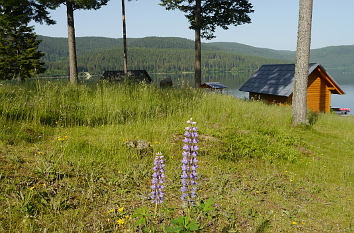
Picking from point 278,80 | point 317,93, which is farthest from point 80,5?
point 317,93

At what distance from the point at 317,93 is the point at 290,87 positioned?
382 cm

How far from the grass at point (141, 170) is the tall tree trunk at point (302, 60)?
1.64m

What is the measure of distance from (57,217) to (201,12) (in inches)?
706

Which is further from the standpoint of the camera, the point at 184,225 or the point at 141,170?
the point at 141,170

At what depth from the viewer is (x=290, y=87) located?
1870 cm

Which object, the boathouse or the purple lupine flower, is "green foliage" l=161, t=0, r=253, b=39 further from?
the purple lupine flower

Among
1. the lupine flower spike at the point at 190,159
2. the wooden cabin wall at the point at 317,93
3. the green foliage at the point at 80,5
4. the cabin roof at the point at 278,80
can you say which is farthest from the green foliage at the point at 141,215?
the wooden cabin wall at the point at 317,93

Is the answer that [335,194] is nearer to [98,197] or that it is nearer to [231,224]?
[231,224]

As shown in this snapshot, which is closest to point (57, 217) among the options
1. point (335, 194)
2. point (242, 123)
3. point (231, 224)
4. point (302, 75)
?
point (231, 224)

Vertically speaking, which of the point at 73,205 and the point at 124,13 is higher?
the point at 124,13

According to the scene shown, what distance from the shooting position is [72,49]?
15195mm

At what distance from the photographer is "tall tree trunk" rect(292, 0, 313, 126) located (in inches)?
391

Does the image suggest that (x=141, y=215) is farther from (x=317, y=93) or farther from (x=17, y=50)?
(x=17, y=50)

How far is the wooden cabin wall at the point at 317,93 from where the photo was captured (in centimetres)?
2027
